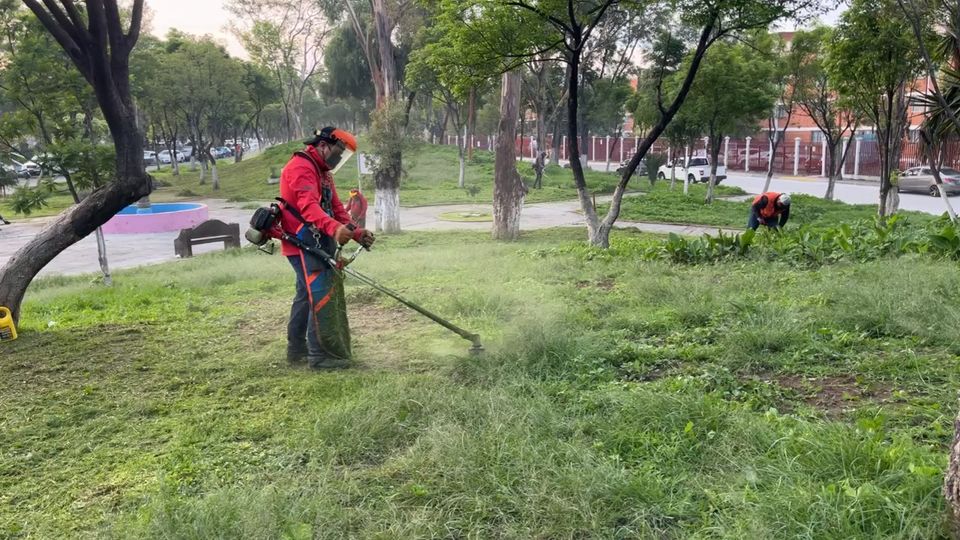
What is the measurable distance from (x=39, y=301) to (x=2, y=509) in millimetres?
5859

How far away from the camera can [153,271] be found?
1043cm

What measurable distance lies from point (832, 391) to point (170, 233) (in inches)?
679

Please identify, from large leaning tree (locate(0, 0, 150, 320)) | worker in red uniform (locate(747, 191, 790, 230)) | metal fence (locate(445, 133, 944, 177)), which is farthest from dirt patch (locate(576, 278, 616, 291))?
metal fence (locate(445, 133, 944, 177))

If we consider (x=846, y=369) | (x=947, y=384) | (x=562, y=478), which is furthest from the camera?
(x=846, y=369)

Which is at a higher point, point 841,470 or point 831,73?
point 831,73

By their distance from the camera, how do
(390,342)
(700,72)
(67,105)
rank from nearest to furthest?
(390,342) < (67,105) < (700,72)

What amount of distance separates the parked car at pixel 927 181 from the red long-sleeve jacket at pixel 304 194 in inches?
949

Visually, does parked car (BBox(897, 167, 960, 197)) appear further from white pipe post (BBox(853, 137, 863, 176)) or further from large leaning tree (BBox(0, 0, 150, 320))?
large leaning tree (BBox(0, 0, 150, 320))

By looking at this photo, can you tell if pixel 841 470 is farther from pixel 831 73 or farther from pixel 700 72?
pixel 700 72

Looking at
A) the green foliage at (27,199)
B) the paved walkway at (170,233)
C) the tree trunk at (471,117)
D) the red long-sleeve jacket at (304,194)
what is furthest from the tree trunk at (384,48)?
the red long-sleeve jacket at (304,194)

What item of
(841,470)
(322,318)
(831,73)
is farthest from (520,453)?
(831,73)

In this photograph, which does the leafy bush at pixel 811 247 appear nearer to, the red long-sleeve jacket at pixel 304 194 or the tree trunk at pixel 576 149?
the tree trunk at pixel 576 149

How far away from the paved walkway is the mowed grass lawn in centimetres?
748

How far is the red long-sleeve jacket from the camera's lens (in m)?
4.38
